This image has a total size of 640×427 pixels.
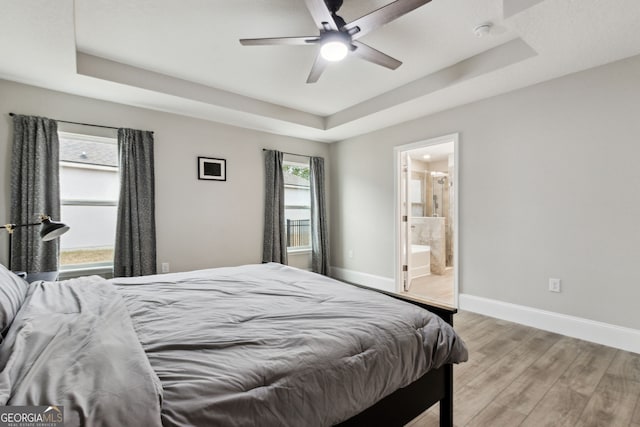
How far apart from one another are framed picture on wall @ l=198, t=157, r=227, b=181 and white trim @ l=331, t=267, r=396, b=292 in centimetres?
247

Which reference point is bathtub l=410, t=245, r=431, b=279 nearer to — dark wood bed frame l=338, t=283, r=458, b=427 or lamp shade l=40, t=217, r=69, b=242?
dark wood bed frame l=338, t=283, r=458, b=427

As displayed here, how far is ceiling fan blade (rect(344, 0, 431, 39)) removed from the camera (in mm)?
1716

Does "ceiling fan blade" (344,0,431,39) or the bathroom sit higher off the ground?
"ceiling fan blade" (344,0,431,39)

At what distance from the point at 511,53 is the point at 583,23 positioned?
1.95 feet

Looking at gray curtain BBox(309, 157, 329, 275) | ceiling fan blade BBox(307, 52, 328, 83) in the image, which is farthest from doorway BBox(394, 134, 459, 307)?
ceiling fan blade BBox(307, 52, 328, 83)

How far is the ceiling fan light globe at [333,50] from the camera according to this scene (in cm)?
207

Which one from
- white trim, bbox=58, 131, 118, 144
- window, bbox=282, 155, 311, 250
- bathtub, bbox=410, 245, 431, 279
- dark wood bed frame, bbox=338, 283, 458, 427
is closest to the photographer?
dark wood bed frame, bbox=338, 283, 458, 427

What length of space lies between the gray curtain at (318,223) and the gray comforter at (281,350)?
123 inches

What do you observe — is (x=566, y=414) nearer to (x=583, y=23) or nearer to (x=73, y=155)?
(x=583, y=23)

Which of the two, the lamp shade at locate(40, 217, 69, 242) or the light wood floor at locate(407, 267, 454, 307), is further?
the light wood floor at locate(407, 267, 454, 307)

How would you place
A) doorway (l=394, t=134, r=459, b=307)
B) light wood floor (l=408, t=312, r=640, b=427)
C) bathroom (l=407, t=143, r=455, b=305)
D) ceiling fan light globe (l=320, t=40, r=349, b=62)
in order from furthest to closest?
1. bathroom (l=407, t=143, r=455, b=305)
2. doorway (l=394, t=134, r=459, b=307)
3. ceiling fan light globe (l=320, t=40, r=349, b=62)
4. light wood floor (l=408, t=312, r=640, b=427)

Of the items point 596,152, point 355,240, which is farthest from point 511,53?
point 355,240

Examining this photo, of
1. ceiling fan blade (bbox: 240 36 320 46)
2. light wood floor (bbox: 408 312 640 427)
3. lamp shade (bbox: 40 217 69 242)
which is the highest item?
ceiling fan blade (bbox: 240 36 320 46)

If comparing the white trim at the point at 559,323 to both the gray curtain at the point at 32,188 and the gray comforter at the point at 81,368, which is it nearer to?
the gray comforter at the point at 81,368
